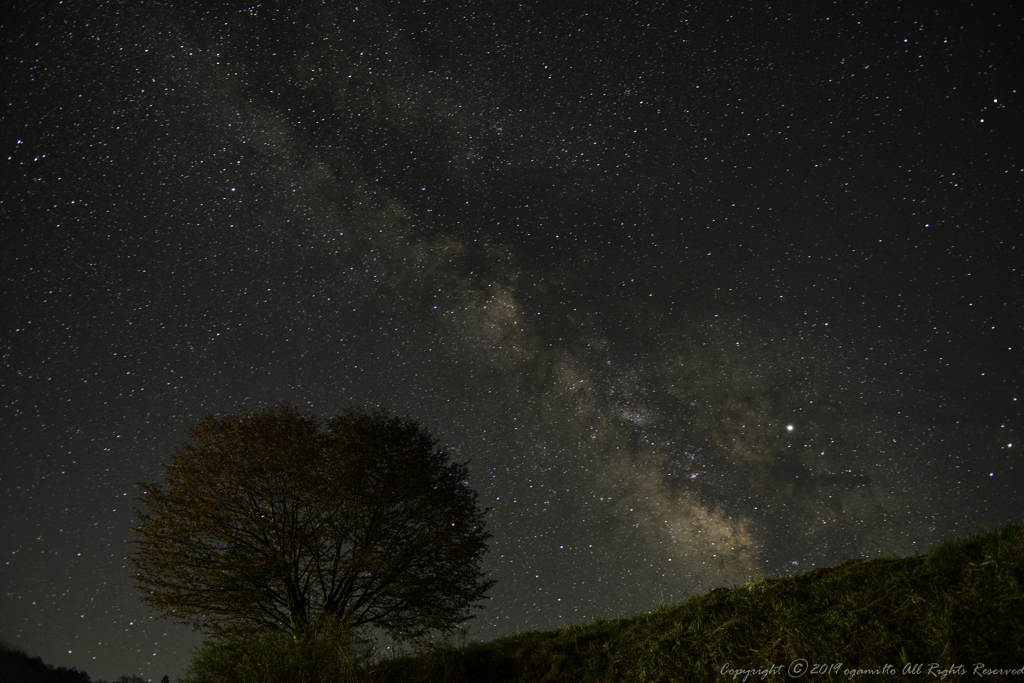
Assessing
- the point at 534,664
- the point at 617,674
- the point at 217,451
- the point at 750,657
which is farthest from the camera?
the point at 217,451

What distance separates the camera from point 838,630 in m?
6.16

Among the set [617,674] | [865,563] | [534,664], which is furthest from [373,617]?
[865,563]

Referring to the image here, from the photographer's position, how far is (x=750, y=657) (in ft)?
21.2

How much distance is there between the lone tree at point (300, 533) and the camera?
14.0 metres

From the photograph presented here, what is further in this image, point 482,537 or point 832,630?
point 482,537

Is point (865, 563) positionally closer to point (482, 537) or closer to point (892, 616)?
point (892, 616)

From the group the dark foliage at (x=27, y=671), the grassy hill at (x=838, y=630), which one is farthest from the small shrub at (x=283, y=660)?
the dark foliage at (x=27, y=671)

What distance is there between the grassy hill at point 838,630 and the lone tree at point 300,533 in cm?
624

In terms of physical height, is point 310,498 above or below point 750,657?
above

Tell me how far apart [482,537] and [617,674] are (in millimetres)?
9660

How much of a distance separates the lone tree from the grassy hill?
6240 mm

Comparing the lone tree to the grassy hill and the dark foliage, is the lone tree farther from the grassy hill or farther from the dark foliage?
the grassy hill

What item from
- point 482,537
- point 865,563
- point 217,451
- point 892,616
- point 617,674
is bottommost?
point 617,674

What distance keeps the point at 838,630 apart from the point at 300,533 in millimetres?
12563
